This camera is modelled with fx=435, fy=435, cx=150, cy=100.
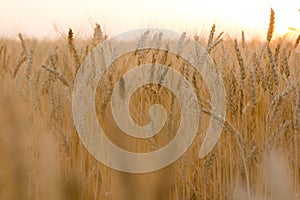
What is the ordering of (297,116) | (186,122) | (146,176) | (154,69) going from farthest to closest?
(154,69) → (186,122) → (297,116) → (146,176)

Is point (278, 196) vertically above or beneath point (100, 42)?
beneath

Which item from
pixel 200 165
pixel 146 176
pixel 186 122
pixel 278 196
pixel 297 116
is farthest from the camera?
pixel 200 165

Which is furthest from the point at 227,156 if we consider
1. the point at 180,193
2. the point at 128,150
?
the point at 128,150

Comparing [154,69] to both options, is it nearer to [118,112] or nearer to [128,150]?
[118,112]

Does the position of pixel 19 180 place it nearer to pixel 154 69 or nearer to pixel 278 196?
pixel 278 196

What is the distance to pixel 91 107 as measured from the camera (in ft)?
3.23

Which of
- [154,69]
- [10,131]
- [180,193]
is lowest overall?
[180,193]

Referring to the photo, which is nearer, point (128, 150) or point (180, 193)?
point (128, 150)

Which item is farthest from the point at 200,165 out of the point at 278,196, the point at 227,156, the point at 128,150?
the point at 278,196

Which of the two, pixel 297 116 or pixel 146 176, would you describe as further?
pixel 297 116

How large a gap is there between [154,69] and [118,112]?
24 cm

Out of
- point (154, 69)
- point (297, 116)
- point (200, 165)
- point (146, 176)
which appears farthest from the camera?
point (200, 165)

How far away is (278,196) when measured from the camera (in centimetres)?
38

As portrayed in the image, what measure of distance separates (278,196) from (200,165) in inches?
30.5
